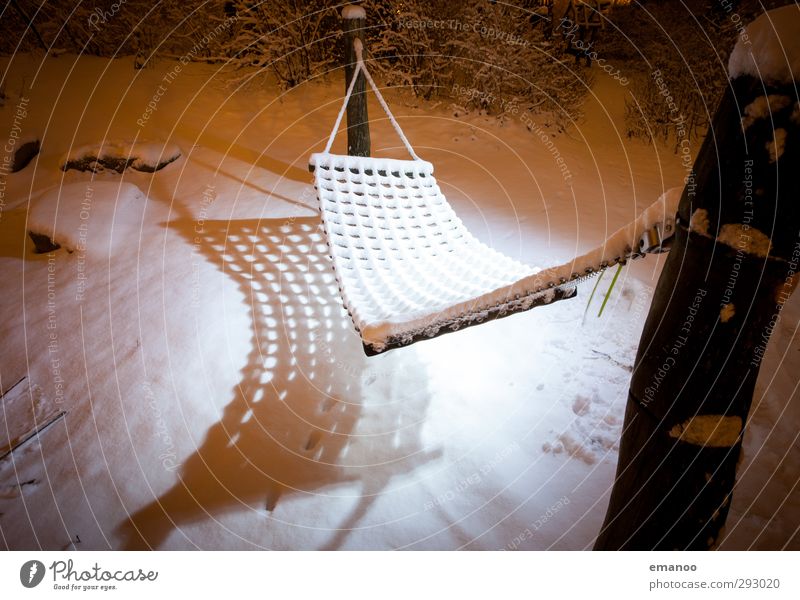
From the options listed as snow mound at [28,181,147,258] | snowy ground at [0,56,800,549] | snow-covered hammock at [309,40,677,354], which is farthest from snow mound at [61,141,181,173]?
snow-covered hammock at [309,40,677,354]

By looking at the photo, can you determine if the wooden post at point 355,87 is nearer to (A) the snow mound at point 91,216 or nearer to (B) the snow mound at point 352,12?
(B) the snow mound at point 352,12

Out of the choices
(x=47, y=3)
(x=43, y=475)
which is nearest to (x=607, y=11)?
(x=47, y=3)

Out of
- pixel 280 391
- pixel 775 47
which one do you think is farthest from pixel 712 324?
pixel 280 391

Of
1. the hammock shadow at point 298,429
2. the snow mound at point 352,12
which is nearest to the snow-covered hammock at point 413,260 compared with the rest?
the snow mound at point 352,12

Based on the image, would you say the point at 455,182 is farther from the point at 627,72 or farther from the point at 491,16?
the point at 627,72

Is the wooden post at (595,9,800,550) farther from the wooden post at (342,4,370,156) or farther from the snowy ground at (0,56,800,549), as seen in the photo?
the wooden post at (342,4,370,156)

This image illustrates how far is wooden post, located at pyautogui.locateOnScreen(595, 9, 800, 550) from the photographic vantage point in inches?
28.1

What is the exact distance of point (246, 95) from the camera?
4.94m

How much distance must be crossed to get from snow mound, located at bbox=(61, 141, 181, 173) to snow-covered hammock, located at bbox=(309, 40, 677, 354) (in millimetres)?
1821

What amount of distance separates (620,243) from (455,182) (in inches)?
113

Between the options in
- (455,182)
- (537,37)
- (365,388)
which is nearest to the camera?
Result: (365,388)

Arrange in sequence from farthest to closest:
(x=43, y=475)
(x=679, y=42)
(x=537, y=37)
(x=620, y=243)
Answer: (x=679, y=42), (x=537, y=37), (x=43, y=475), (x=620, y=243)

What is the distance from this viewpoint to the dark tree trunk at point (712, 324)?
0.72 metres

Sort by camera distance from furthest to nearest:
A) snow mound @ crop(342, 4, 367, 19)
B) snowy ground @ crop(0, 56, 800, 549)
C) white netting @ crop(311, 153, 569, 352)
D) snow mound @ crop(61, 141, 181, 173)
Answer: snow mound @ crop(61, 141, 181, 173) → snow mound @ crop(342, 4, 367, 19) → snowy ground @ crop(0, 56, 800, 549) → white netting @ crop(311, 153, 569, 352)
